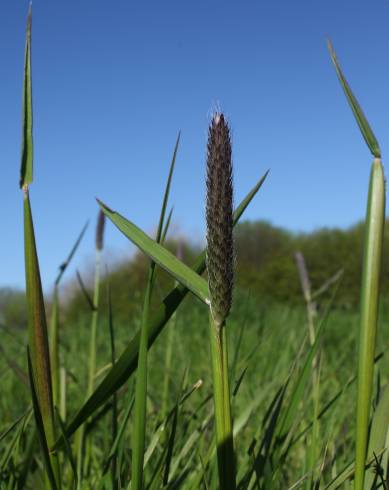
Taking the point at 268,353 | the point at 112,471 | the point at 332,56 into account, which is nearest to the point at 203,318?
the point at 268,353

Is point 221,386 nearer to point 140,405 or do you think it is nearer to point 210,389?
point 140,405

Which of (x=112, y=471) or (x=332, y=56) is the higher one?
(x=332, y=56)

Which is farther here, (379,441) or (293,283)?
(293,283)

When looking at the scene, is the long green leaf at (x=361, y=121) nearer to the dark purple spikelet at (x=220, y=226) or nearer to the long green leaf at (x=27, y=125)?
the dark purple spikelet at (x=220, y=226)

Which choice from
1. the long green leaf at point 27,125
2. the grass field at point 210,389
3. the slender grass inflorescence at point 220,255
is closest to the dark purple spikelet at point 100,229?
the grass field at point 210,389

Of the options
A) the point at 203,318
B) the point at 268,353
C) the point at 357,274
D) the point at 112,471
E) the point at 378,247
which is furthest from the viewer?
the point at 357,274

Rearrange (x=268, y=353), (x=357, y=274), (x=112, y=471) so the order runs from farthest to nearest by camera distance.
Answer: (x=357, y=274), (x=268, y=353), (x=112, y=471)

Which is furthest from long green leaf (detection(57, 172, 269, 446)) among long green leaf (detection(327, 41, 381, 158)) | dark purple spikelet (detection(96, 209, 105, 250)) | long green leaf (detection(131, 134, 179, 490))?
dark purple spikelet (detection(96, 209, 105, 250))

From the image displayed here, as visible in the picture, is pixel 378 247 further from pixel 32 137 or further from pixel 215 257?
pixel 32 137
